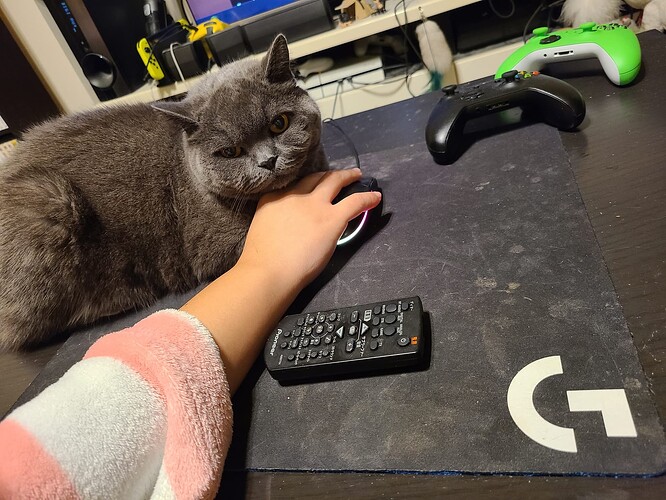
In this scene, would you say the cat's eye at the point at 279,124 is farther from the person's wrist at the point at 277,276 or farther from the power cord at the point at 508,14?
the power cord at the point at 508,14

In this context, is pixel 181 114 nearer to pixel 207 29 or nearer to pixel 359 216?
pixel 359 216

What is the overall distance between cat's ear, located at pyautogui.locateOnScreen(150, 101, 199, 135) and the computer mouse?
0.26m

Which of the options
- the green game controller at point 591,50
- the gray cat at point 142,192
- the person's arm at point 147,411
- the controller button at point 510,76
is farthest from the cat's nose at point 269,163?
the green game controller at point 591,50

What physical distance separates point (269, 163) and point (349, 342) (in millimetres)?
338

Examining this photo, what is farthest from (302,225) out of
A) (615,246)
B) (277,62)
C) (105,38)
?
(105,38)

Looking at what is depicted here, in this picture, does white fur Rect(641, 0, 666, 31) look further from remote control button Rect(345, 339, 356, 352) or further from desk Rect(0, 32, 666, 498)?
remote control button Rect(345, 339, 356, 352)

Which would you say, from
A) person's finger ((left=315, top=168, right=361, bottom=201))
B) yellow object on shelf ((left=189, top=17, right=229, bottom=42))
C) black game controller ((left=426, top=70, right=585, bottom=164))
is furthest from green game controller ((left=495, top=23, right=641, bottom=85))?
yellow object on shelf ((left=189, top=17, right=229, bottom=42))

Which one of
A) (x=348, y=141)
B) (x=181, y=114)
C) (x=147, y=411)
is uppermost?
(x=181, y=114)

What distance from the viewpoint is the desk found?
344mm

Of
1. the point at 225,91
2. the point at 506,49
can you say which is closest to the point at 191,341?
the point at 225,91

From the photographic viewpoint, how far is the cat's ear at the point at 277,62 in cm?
71

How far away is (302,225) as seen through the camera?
2.12 ft

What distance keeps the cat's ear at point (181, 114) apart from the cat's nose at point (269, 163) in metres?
0.13

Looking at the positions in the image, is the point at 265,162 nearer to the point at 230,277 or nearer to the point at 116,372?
the point at 230,277
